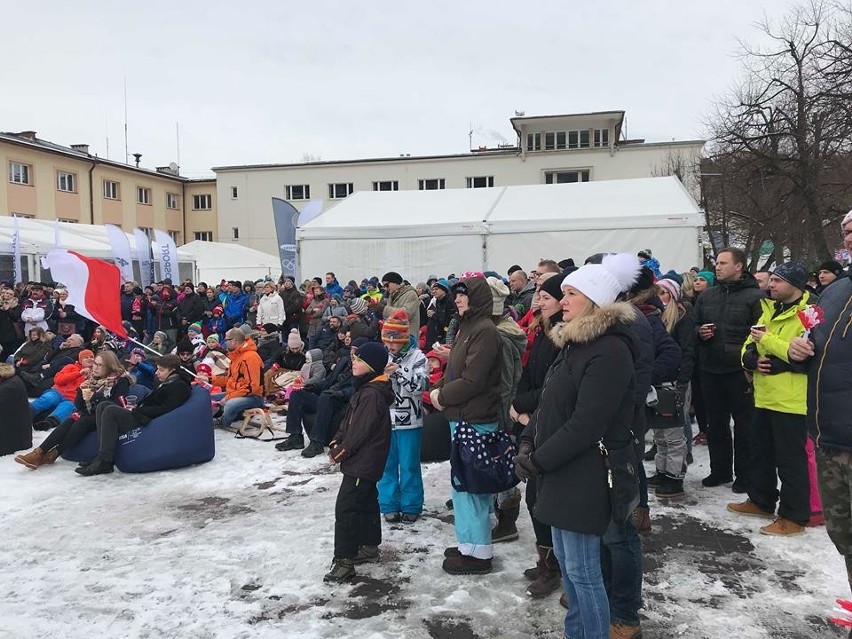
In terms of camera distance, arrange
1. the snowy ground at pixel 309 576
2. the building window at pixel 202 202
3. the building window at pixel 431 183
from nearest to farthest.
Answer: the snowy ground at pixel 309 576, the building window at pixel 431 183, the building window at pixel 202 202

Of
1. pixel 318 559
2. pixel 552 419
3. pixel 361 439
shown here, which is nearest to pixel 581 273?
pixel 552 419

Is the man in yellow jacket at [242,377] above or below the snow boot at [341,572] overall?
above

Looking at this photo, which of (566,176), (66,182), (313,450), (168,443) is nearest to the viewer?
(168,443)

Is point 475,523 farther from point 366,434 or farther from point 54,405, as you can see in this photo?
point 54,405

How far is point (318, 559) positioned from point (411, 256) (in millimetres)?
11756

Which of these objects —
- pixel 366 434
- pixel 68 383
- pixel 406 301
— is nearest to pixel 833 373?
pixel 366 434

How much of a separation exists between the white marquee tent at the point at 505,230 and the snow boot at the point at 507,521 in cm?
1017

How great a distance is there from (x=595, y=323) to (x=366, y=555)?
2.45 m

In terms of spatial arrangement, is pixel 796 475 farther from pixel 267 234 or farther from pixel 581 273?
pixel 267 234

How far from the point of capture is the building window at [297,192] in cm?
3844

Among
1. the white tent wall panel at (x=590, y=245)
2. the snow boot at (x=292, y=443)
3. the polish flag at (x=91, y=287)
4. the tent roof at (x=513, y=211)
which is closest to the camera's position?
the snow boot at (x=292, y=443)

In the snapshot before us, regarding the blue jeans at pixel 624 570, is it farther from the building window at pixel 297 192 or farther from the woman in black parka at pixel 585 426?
the building window at pixel 297 192

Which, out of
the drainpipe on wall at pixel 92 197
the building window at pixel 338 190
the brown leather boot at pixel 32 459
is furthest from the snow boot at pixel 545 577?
the drainpipe on wall at pixel 92 197

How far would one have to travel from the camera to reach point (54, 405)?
8680 millimetres
